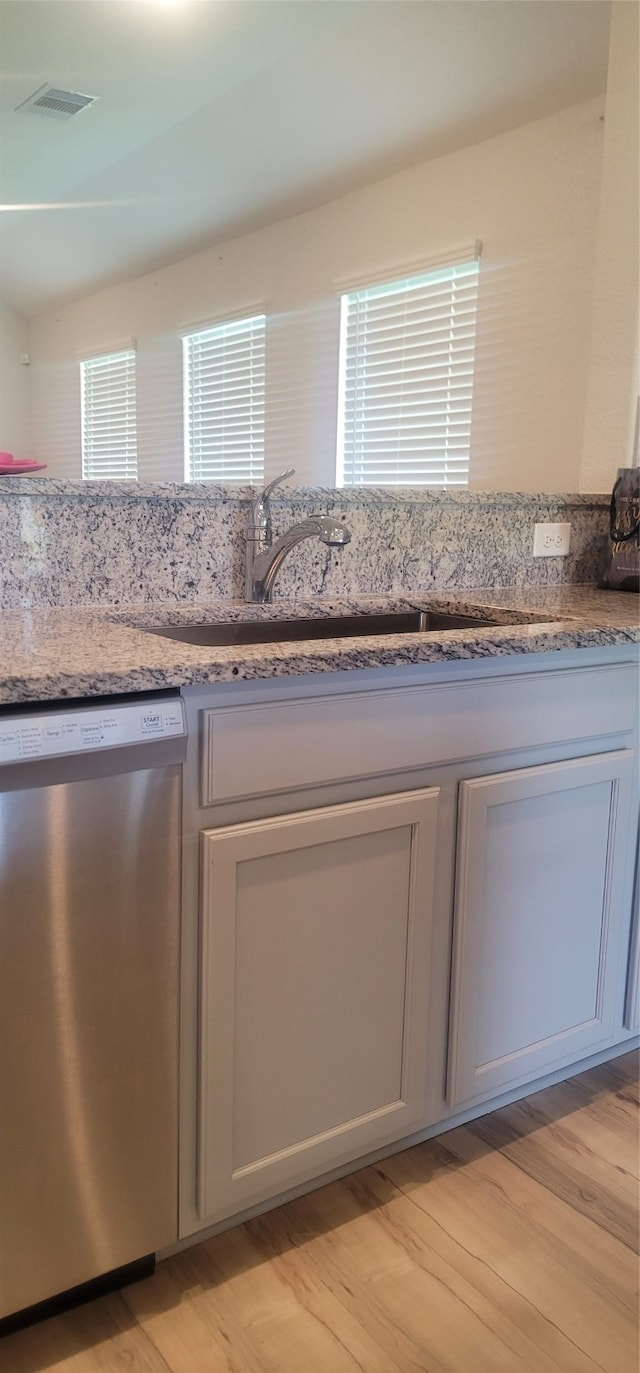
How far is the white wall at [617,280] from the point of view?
2189 millimetres

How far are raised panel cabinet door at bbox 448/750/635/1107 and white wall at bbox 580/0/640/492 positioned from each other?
97 cm

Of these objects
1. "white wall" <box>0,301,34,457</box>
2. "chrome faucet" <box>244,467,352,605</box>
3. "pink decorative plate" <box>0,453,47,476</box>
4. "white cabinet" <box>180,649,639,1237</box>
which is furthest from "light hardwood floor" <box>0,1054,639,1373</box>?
"white wall" <box>0,301,34,457</box>

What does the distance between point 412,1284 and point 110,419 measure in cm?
371

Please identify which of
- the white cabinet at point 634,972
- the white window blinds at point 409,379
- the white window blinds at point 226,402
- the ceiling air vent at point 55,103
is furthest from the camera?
the white window blinds at point 226,402

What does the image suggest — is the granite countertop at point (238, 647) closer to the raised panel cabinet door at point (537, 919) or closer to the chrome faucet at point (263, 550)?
the chrome faucet at point (263, 550)

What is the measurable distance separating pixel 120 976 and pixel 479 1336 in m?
0.70

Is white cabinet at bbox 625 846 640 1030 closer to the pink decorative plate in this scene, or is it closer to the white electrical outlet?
the white electrical outlet

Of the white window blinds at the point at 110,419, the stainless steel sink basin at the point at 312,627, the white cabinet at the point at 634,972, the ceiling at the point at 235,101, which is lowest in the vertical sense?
the white cabinet at the point at 634,972

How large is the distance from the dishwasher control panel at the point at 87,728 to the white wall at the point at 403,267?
7.04ft

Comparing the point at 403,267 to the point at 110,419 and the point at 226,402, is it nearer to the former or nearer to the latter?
the point at 226,402

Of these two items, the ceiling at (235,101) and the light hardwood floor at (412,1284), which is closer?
the light hardwood floor at (412,1284)

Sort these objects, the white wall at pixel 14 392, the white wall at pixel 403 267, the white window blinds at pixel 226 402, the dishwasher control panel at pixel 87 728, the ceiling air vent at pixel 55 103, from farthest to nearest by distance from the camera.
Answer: the white wall at pixel 14 392 < the white window blinds at pixel 226 402 < the ceiling air vent at pixel 55 103 < the white wall at pixel 403 267 < the dishwasher control panel at pixel 87 728

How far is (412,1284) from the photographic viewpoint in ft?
4.30

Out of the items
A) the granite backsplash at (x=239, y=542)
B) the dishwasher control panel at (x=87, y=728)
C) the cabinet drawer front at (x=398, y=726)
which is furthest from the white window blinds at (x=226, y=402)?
the dishwasher control panel at (x=87, y=728)
